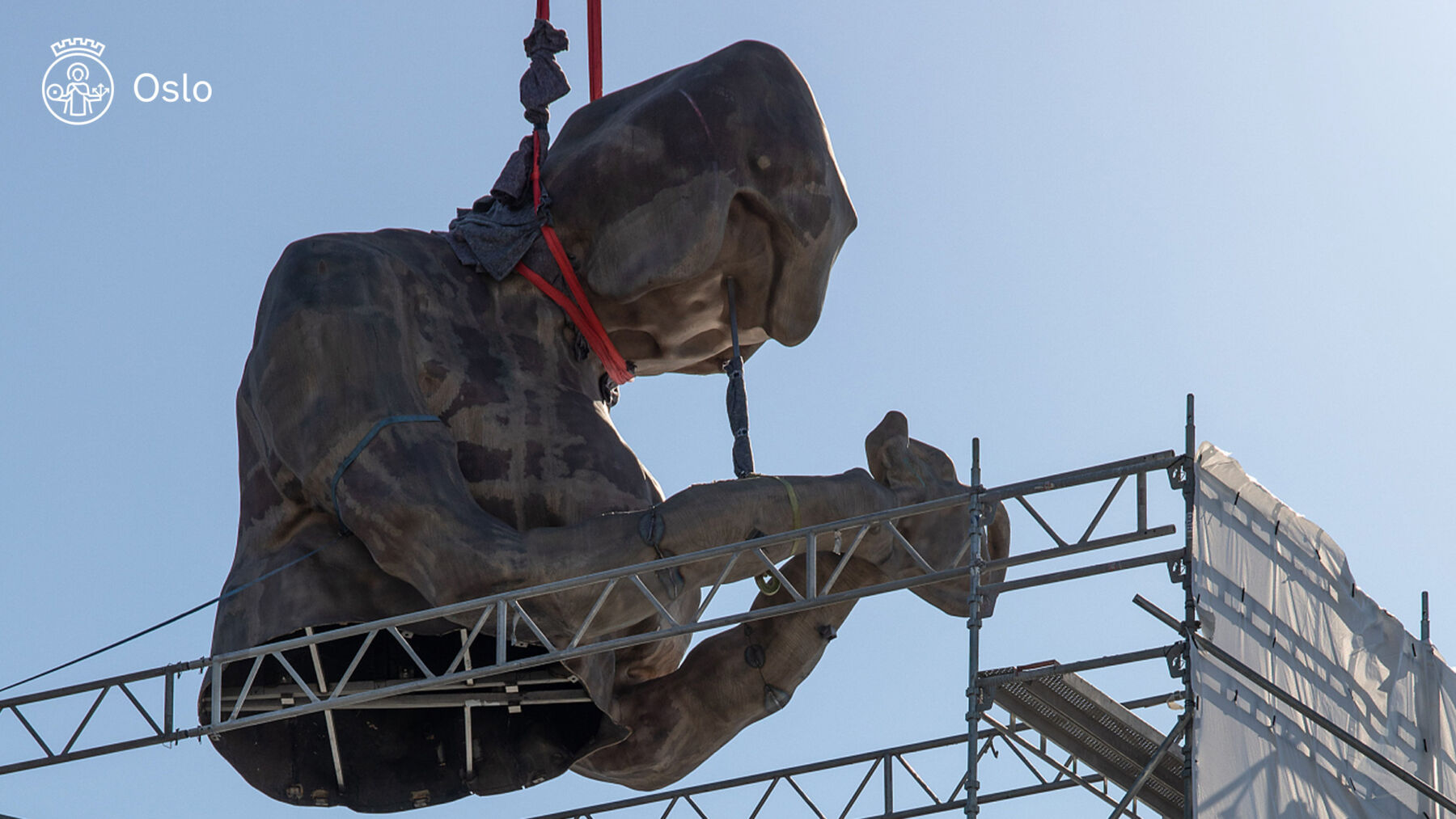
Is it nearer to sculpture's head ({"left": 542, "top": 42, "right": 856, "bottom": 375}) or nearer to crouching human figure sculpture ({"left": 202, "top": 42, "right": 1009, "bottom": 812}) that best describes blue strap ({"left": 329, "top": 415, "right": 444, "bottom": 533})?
crouching human figure sculpture ({"left": 202, "top": 42, "right": 1009, "bottom": 812})

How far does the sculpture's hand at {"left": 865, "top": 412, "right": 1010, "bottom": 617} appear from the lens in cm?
1526

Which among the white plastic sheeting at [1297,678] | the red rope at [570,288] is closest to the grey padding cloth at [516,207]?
the red rope at [570,288]

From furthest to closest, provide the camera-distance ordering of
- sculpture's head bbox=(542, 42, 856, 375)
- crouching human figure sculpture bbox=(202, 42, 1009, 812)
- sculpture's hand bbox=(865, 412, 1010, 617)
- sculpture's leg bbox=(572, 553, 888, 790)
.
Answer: sculpture's leg bbox=(572, 553, 888, 790)
sculpture's head bbox=(542, 42, 856, 375)
sculpture's hand bbox=(865, 412, 1010, 617)
crouching human figure sculpture bbox=(202, 42, 1009, 812)

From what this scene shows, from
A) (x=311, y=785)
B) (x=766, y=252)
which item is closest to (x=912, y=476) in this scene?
(x=766, y=252)

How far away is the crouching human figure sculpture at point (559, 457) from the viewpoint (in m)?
14.7

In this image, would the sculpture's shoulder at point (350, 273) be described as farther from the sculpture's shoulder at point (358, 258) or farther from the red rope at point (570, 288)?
the red rope at point (570, 288)

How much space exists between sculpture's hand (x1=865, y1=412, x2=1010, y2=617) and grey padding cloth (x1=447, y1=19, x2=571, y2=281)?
227 centimetres

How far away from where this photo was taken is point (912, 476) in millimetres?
15367

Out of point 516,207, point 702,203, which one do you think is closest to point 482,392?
point 516,207

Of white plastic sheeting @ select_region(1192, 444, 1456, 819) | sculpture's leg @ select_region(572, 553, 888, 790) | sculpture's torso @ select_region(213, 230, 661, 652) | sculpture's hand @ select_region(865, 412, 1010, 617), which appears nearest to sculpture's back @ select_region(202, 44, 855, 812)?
sculpture's torso @ select_region(213, 230, 661, 652)

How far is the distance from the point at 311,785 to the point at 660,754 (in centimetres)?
205

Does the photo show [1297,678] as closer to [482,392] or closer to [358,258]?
[482,392]

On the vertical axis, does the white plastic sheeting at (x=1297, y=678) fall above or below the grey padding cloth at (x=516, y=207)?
below

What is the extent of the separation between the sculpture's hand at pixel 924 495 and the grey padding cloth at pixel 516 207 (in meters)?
2.27
